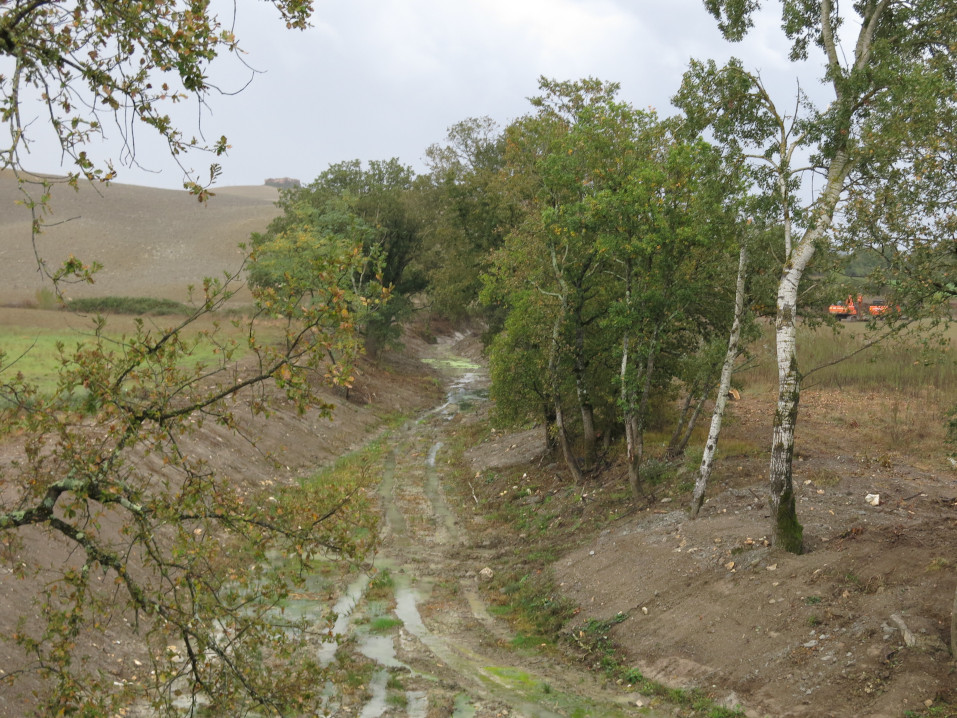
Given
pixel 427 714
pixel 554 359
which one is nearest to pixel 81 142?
pixel 427 714

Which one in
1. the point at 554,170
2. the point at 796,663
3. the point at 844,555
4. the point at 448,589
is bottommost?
the point at 448,589

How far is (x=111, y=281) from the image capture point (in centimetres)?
7469

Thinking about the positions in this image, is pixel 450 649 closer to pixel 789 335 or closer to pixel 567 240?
pixel 789 335

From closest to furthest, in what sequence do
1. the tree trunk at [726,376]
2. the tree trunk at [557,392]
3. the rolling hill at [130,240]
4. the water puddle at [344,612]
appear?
the water puddle at [344,612], the tree trunk at [726,376], the tree trunk at [557,392], the rolling hill at [130,240]

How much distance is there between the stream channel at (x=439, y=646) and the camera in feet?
47.4

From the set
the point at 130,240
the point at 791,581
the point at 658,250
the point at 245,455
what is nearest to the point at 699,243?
the point at 658,250

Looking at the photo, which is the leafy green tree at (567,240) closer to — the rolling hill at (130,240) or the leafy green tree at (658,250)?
the leafy green tree at (658,250)

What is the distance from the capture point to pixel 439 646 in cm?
1756

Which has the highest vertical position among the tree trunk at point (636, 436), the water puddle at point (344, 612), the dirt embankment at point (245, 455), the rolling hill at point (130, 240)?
the rolling hill at point (130, 240)

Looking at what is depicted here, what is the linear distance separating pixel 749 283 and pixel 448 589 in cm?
1070

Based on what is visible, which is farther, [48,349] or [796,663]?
[48,349]

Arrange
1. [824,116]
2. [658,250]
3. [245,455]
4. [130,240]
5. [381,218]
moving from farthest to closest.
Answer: [130,240] → [381,218] → [245,455] → [658,250] → [824,116]

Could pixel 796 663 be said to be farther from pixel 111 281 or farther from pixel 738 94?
pixel 111 281

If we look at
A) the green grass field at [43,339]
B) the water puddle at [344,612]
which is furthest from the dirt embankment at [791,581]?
the green grass field at [43,339]
